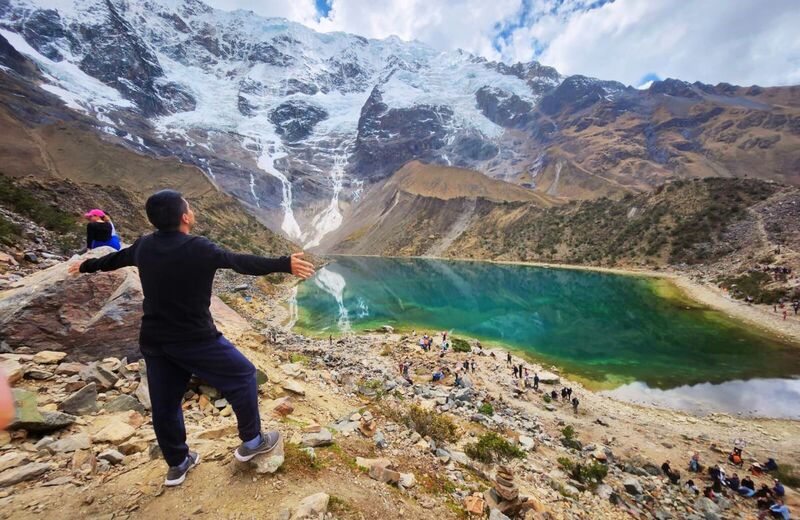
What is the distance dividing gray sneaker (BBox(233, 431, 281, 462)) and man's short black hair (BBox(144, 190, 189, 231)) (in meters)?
2.38

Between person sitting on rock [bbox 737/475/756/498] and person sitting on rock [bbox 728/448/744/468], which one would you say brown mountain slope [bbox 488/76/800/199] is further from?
person sitting on rock [bbox 737/475/756/498]

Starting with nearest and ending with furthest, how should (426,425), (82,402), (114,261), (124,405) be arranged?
(114,261)
(82,402)
(124,405)
(426,425)

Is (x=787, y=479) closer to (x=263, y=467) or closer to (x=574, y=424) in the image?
(x=574, y=424)

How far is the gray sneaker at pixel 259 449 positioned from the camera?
389 centimetres

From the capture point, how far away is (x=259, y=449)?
397 centimetres

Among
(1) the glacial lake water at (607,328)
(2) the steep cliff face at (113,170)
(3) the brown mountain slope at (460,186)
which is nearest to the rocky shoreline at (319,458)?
(1) the glacial lake water at (607,328)

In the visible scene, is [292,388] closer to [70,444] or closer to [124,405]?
[124,405]

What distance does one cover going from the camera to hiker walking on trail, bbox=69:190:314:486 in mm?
3381

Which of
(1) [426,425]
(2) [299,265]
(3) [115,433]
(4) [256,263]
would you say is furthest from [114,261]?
(1) [426,425]

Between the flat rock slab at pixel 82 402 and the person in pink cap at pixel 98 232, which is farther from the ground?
the person in pink cap at pixel 98 232

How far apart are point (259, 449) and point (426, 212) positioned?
12814 centimetres

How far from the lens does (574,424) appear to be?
1656 centimetres

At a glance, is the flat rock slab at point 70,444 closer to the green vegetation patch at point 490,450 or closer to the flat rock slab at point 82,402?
the flat rock slab at point 82,402

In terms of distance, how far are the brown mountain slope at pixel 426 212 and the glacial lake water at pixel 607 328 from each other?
57604 millimetres
